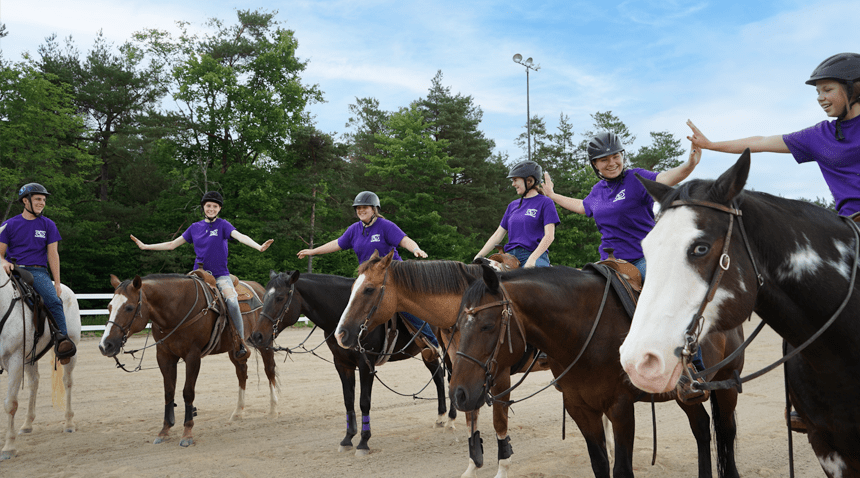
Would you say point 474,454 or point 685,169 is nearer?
point 685,169

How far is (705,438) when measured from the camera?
4.41 metres

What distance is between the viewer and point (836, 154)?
2402mm

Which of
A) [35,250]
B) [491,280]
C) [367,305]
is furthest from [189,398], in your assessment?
[491,280]

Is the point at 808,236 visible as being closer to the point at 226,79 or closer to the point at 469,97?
the point at 226,79

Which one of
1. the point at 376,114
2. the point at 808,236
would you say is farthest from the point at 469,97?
the point at 808,236

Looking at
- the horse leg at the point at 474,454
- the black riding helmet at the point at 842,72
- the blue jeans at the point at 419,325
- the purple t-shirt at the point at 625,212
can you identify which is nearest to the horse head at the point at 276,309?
the blue jeans at the point at 419,325

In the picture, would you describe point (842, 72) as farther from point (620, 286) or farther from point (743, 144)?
point (620, 286)

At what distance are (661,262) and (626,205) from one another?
249 cm

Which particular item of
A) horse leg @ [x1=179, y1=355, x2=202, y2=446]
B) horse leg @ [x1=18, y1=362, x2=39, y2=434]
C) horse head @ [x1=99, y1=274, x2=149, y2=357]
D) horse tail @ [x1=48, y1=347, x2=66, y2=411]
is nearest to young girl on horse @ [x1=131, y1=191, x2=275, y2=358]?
horse leg @ [x1=179, y1=355, x2=202, y2=446]

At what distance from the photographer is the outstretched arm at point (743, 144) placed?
2557 millimetres

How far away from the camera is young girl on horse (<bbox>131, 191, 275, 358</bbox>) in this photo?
7.89 m

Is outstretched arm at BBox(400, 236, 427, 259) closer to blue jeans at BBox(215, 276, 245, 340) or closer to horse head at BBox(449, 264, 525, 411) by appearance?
horse head at BBox(449, 264, 525, 411)

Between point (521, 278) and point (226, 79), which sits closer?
point (521, 278)

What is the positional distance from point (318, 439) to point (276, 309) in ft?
5.75
